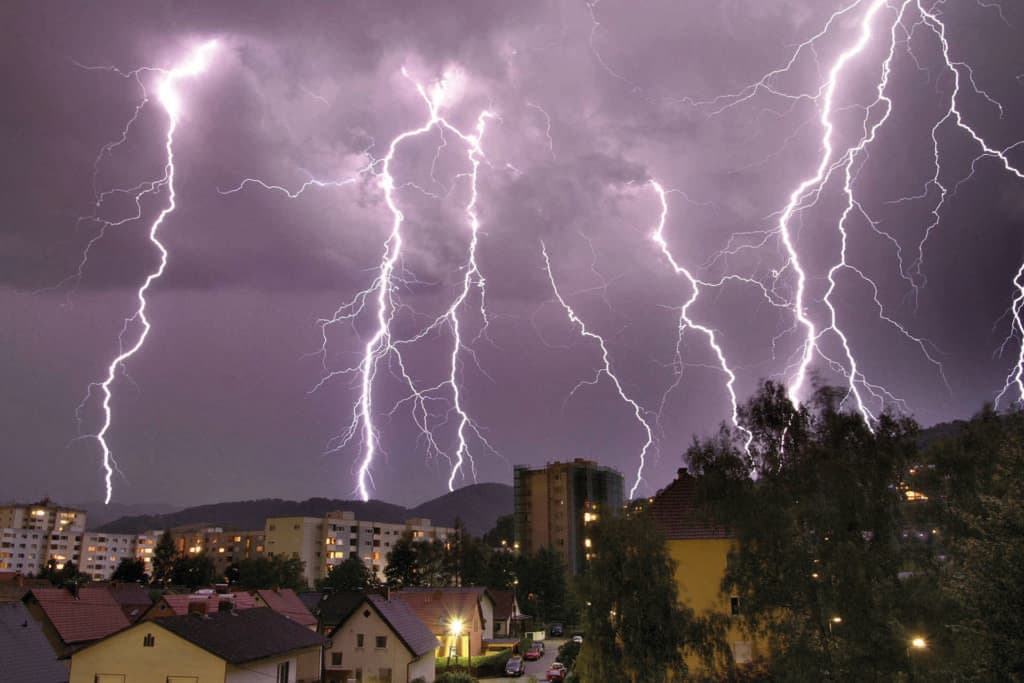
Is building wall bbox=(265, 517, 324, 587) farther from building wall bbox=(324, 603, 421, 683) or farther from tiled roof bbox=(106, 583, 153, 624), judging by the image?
building wall bbox=(324, 603, 421, 683)

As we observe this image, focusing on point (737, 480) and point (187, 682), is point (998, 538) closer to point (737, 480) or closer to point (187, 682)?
point (737, 480)

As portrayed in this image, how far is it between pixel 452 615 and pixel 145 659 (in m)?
18.0

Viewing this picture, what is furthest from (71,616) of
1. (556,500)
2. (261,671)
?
(556,500)

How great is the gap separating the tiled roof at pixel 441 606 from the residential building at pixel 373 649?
7083 millimetres

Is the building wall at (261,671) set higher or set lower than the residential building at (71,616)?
lower

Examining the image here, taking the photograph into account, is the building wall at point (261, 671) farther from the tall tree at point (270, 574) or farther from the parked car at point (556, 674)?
the tall tree at point (270, 574)

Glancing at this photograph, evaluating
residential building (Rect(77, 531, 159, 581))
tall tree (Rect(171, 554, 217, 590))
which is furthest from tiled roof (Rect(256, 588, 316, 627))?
residential building (Rect(77, 531, 159, 581))

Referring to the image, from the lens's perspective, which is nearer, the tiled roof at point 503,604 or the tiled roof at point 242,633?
the tiled roof at point 242,633

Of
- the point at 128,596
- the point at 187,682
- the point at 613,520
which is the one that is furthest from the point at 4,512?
the point at 613,520

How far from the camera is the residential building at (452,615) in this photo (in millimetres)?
36603

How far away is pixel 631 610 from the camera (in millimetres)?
14328

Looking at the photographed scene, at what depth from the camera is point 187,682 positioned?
20.0m

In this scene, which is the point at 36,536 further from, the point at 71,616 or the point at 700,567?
the point at 700,567

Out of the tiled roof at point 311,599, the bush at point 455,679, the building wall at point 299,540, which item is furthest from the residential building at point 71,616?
the building wall at point 299,540
